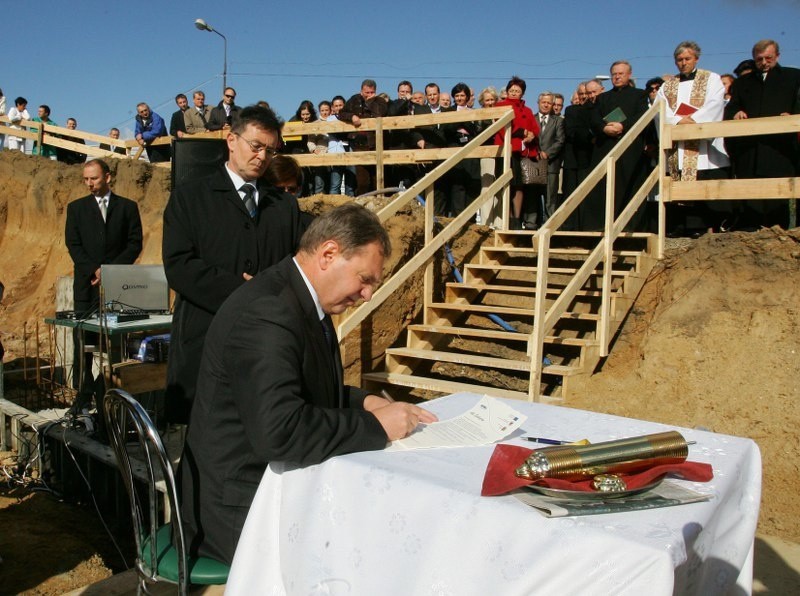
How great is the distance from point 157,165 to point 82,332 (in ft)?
28.1

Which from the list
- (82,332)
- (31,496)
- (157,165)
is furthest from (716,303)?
(157,165)

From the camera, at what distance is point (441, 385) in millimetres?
5863

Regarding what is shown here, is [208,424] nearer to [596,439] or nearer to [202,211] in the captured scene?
[596,439]

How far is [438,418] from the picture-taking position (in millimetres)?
2496

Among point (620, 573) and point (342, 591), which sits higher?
point (620, 573)

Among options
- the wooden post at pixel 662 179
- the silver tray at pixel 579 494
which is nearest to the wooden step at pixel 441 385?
the wooden post at pixel 662 179

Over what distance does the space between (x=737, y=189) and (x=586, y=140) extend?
6.00 feet

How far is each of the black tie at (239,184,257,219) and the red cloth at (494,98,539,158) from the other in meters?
4.70

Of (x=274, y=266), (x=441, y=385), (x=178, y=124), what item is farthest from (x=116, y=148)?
(x=274, y=266)

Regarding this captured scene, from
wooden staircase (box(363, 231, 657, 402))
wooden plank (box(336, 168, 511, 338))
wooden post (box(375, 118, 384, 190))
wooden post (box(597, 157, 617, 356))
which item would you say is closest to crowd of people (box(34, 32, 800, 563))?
wooden staircase (box(363, 231, 657, 402))

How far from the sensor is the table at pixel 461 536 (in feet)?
5.05

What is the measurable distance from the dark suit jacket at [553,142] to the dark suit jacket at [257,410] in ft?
20.2

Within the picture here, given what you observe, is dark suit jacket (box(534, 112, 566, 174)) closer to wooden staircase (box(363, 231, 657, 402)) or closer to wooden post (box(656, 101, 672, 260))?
wooden staircase (box(363, 231, 657, 402))

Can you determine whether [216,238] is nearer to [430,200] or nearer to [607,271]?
[430,200]
